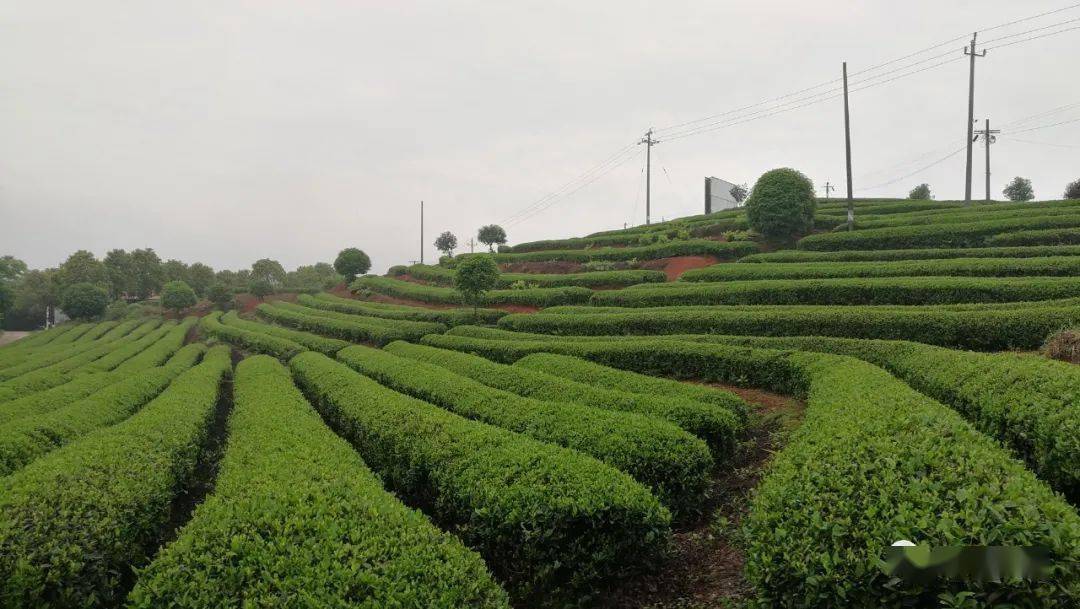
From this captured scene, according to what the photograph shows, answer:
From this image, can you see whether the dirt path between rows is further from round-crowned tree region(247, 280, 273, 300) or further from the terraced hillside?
round-crowned tree region(247, 280, 273, 300)

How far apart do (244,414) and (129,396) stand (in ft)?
21.2

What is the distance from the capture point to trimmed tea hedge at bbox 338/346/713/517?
21.9 feet

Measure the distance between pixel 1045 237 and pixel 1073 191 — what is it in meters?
14.2

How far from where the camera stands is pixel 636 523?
5301mm

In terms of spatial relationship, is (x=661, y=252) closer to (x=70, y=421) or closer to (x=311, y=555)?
(x=70, y=421)

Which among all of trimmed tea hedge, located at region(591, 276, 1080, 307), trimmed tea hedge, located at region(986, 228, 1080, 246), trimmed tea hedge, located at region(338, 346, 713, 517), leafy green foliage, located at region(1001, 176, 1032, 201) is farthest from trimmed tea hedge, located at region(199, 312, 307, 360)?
leafy green foliage, located at region(1001, 176, 1032, 201)

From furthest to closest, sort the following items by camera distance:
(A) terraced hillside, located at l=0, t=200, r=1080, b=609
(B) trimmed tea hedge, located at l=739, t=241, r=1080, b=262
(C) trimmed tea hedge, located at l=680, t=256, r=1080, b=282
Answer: (B) trimmed tea hedge, located at l=739, t=241, r=1080, b=262 → (C) trimmed tea hedge, located at l=680, t=256, r=1080, b=282 → (A) terraced hillside, located at l=0, t=200, r=1080, b=609

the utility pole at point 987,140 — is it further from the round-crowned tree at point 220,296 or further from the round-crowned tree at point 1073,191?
the round-crowned tree at point 220,296

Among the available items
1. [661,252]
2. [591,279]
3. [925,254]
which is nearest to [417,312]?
[591,279]

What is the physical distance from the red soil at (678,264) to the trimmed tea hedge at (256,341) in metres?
19.4

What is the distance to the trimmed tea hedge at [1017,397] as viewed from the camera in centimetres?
508

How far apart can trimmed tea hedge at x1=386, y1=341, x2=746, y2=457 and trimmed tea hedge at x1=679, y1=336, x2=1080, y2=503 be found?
308 centimetres

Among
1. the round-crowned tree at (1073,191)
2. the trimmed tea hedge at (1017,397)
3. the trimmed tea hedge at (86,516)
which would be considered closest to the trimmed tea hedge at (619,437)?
the trimmed tea hedge at (1017,397)

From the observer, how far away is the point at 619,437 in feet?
23.3
